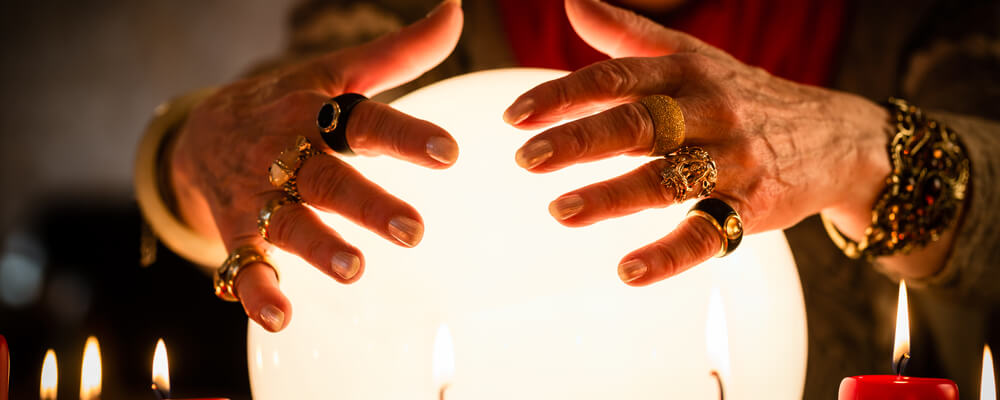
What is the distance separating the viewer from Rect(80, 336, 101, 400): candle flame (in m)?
0.40

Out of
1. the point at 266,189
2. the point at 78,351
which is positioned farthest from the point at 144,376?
the point at 266,189

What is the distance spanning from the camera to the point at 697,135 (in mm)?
467

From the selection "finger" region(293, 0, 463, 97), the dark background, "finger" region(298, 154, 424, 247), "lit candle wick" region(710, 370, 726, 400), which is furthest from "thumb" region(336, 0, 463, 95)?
the dark background

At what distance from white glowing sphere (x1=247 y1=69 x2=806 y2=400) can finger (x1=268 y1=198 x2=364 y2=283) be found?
14 millimetres

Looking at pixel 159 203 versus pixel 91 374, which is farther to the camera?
pixel 159 203

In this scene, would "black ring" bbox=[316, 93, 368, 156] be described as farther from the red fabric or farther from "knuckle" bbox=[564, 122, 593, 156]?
the red fabric

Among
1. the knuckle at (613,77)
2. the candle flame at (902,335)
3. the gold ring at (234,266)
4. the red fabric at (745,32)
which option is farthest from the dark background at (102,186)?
the candle flame at (902,335)

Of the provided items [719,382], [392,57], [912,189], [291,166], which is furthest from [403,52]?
[912,189]

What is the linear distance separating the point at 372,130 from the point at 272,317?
0.42 ft

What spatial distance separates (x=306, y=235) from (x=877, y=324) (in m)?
0.84

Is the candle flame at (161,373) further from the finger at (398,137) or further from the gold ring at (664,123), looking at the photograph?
the gold ring at (664,123)

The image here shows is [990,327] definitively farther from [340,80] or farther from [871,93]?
[340,80]

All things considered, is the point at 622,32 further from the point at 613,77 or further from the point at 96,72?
the point at 96,72

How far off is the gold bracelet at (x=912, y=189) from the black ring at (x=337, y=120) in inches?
17.5
